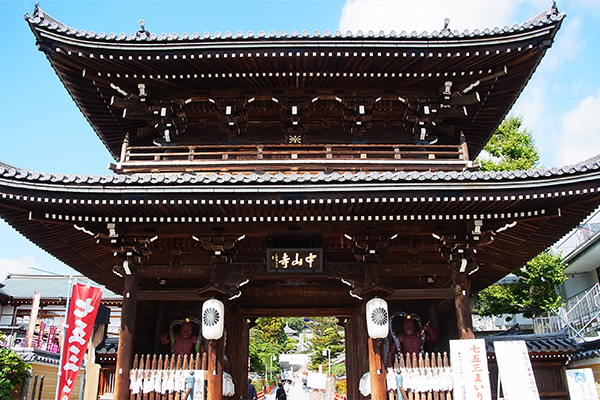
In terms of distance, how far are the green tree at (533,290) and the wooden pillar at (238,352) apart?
12.3 meters

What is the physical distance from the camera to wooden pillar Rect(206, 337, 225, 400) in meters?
9.67

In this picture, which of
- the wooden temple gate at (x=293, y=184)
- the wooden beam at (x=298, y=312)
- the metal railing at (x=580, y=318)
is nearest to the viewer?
the wooden temple gate at (x=293, y=184)

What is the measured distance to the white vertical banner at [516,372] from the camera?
29.5 ft

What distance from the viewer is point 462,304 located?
407 inches

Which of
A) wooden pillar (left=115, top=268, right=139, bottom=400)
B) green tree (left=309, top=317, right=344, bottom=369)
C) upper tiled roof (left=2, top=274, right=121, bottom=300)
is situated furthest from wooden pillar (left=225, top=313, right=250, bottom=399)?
green tree (left=309, top=317, right=344, bottom=369)

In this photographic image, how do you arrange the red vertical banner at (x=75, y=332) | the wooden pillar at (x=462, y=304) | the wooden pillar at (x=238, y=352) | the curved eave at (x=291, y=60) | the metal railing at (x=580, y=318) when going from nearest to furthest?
the wooden pillar at (x=462, y=304), the red vertical banner at (x=75, y=332), the curved eave at (x=291, y=60), the wooden pillar at (x=238, y=352), the metal railing at (x=580, y=318)

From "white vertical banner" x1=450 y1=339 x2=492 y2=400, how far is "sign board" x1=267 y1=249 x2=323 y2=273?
343cm

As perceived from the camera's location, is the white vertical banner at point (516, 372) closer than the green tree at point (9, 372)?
Yes

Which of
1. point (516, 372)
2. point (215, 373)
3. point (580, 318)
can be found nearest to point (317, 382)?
point (580, 318)

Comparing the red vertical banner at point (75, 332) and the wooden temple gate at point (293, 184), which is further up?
the wooden temple gate at point (293, 184)

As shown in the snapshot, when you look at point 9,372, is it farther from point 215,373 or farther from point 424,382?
point 424,382

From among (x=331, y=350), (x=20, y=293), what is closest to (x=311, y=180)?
(x=20, y=293)

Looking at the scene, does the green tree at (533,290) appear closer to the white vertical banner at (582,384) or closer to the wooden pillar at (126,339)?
the white vertical banner at (582,384)

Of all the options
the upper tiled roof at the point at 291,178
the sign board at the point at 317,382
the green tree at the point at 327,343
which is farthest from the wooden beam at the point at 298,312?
the green tree at the point at 327,343
